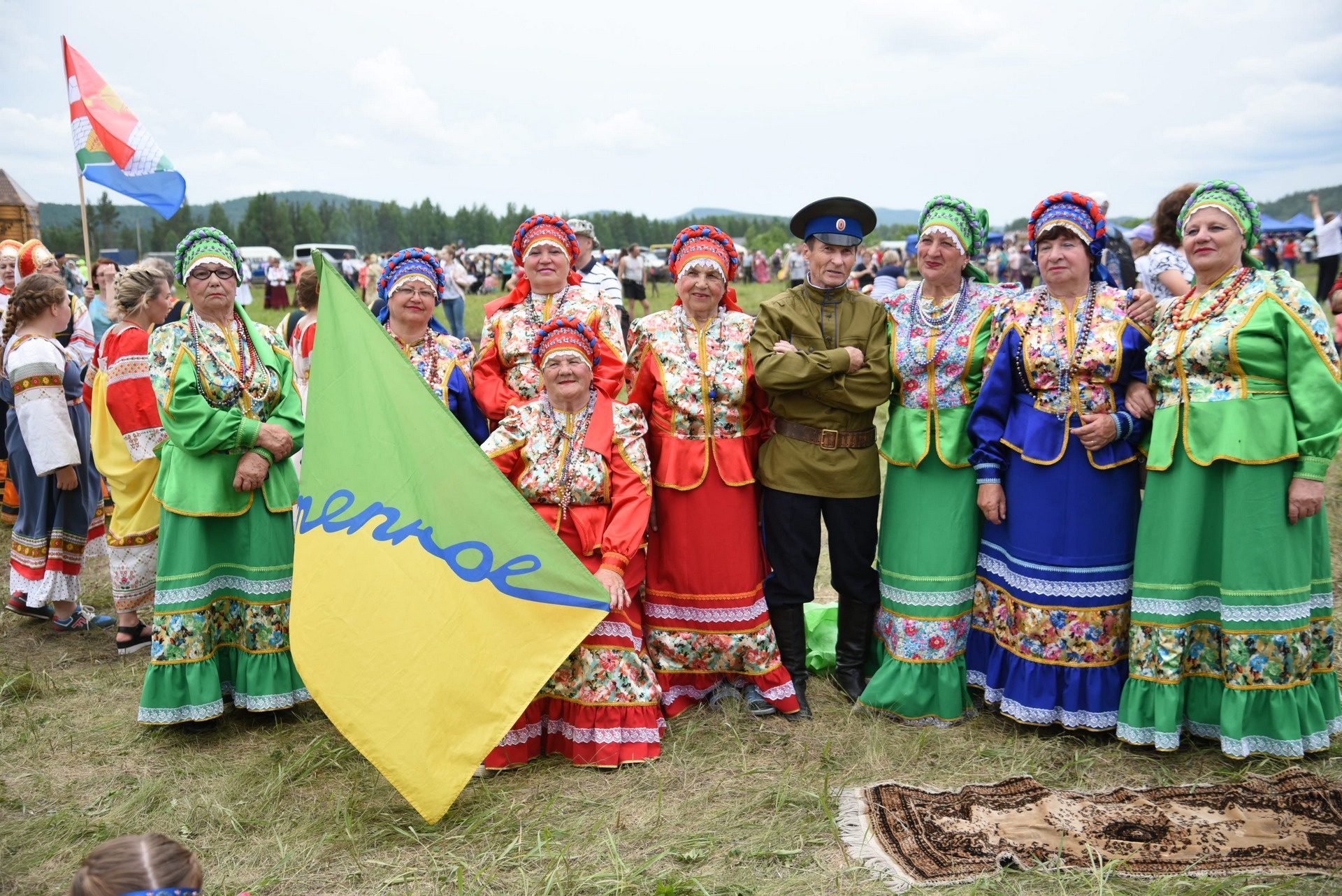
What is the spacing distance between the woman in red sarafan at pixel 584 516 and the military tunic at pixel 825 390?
2.16 feet

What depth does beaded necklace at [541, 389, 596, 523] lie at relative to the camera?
3.93 metres

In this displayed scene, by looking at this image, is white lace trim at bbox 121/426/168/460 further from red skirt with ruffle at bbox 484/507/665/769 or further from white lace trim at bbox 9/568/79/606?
red skirt with ruffle at bbox 484/507/665/769

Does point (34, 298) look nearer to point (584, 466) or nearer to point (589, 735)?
point (584, 466)

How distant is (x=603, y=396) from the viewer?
4074 mm

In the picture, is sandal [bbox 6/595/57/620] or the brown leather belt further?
sandal [bbox 6/595/57/620]

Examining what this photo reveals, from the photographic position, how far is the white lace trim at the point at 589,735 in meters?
3.88

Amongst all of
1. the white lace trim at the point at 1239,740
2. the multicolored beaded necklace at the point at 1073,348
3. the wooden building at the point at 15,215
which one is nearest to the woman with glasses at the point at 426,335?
the multicolored beaded necklace at the point at 1073,348

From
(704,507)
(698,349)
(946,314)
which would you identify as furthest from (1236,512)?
(698,349)

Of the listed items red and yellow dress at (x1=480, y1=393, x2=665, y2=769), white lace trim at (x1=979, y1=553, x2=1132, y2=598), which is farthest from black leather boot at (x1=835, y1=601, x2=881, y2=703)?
red and yellow dress at (x1=480, y1=393, x2=665, y2=769)

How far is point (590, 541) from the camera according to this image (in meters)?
3.91

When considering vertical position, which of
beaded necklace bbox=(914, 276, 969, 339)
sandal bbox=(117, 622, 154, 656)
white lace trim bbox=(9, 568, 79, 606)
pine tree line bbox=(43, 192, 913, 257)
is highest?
pine tree line bbox=(43, 192, 913, 257)

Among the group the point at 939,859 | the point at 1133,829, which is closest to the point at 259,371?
the point at 939,859

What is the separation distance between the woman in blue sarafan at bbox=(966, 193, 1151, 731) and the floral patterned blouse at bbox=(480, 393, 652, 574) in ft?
4.88

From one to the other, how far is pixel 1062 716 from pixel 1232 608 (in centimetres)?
82
